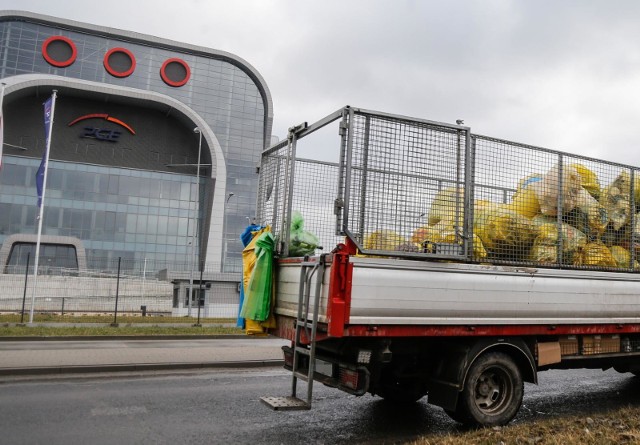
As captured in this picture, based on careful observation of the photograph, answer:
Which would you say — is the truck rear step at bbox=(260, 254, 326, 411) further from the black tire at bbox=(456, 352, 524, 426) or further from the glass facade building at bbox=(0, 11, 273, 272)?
the glass facade building at bbox=(0, 11, 273, 272)

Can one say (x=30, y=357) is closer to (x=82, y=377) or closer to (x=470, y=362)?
(x=82, y=377)

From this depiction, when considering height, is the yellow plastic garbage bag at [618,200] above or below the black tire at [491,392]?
above

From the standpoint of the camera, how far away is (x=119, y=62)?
58.0m

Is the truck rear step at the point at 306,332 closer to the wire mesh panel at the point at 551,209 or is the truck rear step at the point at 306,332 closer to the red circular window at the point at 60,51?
the wire mesh panel at the point at 551,209

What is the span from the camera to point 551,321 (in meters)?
6.17

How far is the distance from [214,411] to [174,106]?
51.9 metres

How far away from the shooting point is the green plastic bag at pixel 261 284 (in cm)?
619

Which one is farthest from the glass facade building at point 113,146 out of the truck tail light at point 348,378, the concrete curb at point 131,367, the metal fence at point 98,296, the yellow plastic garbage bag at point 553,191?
the truck tail light at point 348,378

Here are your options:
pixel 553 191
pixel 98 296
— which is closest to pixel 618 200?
pixel 553 191

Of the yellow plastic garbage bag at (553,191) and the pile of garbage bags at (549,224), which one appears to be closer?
the pile of garbage bags at (549,224)

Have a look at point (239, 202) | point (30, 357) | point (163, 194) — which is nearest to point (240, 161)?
point (239, 202)

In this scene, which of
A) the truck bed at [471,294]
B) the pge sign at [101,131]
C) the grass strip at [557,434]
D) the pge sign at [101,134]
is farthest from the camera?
the pge sign at [101,134]

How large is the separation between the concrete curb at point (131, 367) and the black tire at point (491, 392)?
572cm

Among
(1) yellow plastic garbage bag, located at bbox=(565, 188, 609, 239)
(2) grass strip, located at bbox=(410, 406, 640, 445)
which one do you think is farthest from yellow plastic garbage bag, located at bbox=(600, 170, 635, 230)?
(2) grass strip, located at bbox=(410, 406, 640, 445)
